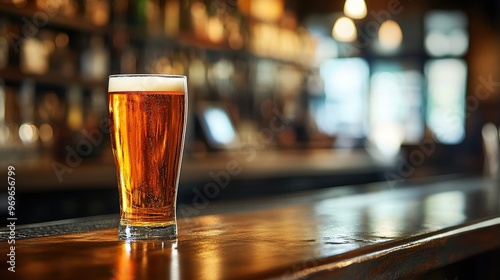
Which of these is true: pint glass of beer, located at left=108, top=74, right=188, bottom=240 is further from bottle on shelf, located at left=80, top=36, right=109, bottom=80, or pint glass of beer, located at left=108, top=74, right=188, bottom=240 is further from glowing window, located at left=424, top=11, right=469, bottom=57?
glowing window, located at left=424, top=11, right=469, bottom=57

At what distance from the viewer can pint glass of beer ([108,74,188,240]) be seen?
39.6 inches

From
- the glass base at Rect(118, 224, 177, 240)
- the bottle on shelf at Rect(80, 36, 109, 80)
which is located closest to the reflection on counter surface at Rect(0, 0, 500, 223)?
the bottle on shelf at Rect(80, 36, 109, 80)

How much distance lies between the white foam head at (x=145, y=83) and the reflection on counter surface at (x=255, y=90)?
626 mm

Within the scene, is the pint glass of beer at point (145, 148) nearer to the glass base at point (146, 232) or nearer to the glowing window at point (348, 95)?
the glass base at point (146, 232)

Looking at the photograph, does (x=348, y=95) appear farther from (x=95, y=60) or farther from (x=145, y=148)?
(x=145, y=148)

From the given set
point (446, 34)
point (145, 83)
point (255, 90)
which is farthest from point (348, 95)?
point (145, 83)

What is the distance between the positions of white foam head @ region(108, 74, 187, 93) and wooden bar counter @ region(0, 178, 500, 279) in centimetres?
20

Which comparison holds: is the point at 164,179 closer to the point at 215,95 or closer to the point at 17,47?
the point at 17,47

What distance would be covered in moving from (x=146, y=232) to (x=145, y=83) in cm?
19

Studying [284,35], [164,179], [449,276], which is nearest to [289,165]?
[284,35]

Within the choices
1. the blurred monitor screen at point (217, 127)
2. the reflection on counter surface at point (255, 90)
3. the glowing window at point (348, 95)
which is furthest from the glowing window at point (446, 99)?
the blurred monitor screen at point (217, 127)

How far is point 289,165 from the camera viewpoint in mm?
5938

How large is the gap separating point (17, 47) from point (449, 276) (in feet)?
11.4

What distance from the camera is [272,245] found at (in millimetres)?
971
